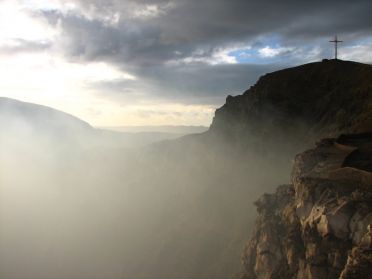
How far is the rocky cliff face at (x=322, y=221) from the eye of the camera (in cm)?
3206

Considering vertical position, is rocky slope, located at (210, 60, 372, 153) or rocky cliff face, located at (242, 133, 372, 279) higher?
rocky slope, located at (210, 60, 372, 153)

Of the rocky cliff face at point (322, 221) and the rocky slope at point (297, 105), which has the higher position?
the rocky slope at point (297, 105)

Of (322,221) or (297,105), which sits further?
(297,105)

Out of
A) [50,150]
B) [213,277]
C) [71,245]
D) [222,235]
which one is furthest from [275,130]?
[50,150]

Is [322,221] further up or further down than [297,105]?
further down

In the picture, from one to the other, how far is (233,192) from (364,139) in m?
50.4

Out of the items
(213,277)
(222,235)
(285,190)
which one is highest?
(285,190)

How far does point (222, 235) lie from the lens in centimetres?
9050

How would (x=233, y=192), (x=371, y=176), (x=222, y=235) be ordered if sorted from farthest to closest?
(x=233, y=192) → (x=222, y=235) → (x=371, y=176)

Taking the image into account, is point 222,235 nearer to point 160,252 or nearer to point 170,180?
point 160,252

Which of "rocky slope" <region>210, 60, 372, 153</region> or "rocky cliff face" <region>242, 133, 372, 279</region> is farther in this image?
"rocky slope" <region>210, 60, 372, 153</region>

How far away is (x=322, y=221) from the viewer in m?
35.2

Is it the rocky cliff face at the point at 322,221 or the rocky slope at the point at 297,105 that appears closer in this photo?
the rocky cliff face at the point at 322,221

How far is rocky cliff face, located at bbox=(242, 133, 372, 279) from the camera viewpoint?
32062 millimetres
